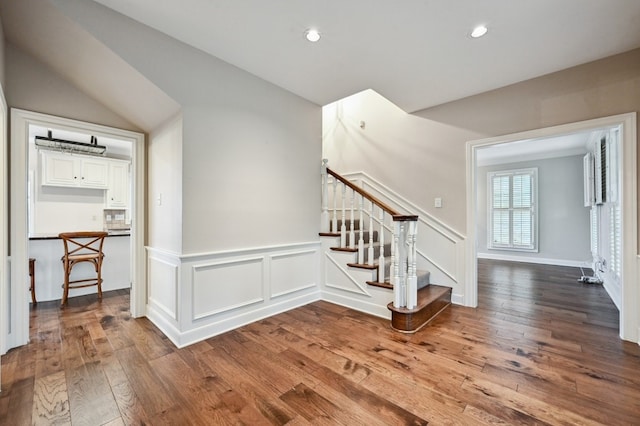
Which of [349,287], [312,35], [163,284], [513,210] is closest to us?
[312,35]

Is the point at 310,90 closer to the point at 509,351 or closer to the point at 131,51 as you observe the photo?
the point at 131,51

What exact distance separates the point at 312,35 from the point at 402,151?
217 centimetres

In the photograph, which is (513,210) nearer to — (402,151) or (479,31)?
(402,151)

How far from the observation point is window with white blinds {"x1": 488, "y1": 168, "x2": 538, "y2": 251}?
20.8ft

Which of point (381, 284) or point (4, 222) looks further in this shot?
point (381, 284)

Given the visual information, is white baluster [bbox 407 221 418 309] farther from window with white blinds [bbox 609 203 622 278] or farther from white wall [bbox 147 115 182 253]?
window with white blinds [bbox 609 203 622 278]

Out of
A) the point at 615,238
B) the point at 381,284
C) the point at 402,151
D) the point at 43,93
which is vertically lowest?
the point at 381,284

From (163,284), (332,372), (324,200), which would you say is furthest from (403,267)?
(163,284)

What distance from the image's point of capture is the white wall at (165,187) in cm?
245

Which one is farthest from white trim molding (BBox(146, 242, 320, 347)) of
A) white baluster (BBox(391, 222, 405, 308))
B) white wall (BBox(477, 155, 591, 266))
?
white wall (BBox(477, 155, 591, 266))

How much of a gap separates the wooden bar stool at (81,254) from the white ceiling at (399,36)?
3.00m

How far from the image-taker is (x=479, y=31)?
221 centimetres

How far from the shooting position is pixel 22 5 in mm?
1855

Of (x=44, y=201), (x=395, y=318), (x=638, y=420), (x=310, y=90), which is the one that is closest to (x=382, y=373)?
(x=395, y=318)
